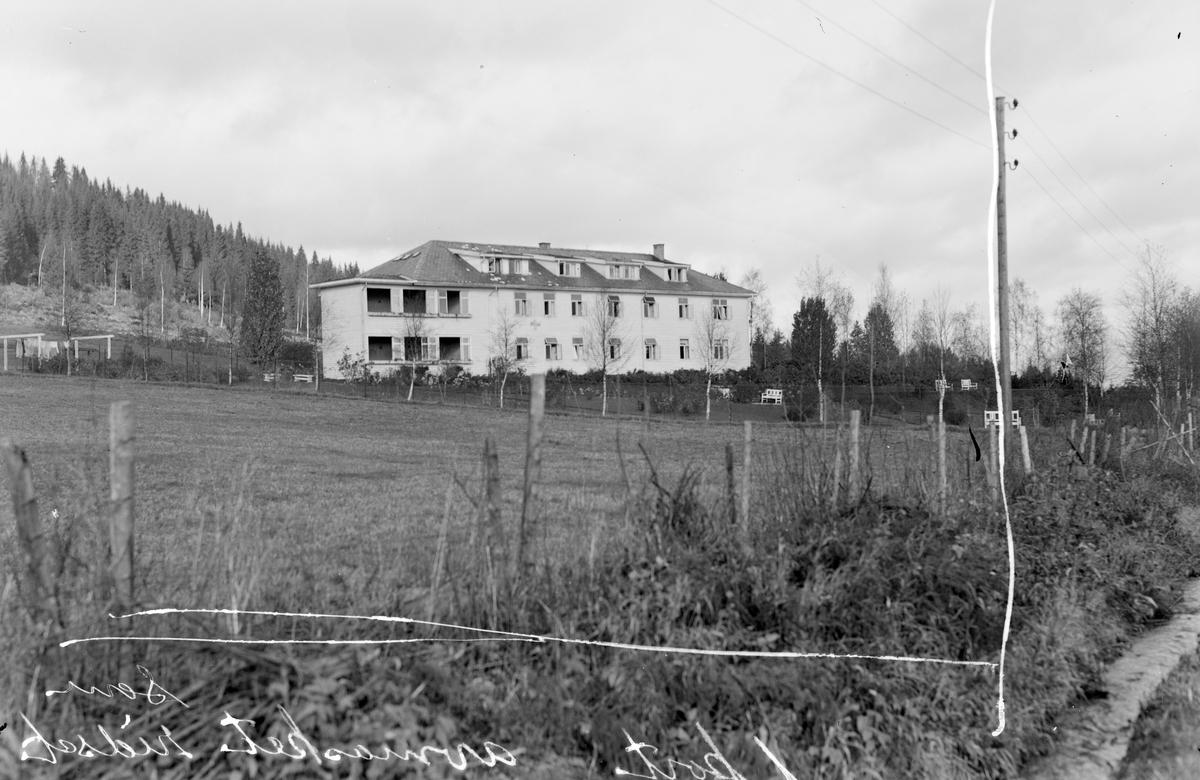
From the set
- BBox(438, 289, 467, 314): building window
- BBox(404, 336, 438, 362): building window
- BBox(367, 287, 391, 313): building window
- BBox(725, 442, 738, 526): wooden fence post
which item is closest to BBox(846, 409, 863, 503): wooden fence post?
BBox(725, 442, 738, 526): wooden fence post

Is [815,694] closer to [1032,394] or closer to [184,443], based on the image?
[184,443]

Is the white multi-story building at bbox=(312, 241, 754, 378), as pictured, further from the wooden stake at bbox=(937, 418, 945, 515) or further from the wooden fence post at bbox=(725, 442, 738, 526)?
the wooden stake at bbox=(937, 418, 945, 515)

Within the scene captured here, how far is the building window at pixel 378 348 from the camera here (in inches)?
289

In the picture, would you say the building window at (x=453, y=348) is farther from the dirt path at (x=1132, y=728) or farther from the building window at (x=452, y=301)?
the dirt path at (x=1132, y=728)

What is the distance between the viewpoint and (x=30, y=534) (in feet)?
13.0

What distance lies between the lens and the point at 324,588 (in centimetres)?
512

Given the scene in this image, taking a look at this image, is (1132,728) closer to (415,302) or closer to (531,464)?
(531,464)


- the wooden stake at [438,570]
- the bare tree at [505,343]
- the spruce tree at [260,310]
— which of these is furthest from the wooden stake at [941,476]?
the spruce tree at [260,310]

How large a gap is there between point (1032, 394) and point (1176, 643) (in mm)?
14262

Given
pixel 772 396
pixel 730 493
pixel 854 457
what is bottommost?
pixel 730 493

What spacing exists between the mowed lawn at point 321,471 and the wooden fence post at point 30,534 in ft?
0.88

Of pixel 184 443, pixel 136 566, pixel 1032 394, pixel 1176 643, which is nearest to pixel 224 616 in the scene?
pixel 136 566

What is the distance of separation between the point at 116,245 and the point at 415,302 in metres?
2.15

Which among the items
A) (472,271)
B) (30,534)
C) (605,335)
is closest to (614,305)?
(605,335)
